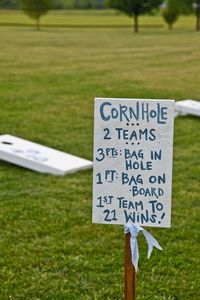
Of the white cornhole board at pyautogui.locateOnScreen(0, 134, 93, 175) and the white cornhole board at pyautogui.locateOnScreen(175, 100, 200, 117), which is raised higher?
the white cornhole board at pyautogui.locateOnScreen(175, 100, 200, 117)

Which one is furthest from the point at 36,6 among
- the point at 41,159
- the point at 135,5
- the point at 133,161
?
the point at 133,161

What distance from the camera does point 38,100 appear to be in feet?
40.8

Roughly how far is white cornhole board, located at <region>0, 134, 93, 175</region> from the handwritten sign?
3692 millimetres

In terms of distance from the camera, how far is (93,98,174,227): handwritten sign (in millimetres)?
3014

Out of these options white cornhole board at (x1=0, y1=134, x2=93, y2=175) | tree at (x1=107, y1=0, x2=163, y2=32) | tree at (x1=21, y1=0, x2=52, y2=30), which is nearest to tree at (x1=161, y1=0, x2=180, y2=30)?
tree at (x1=107, y1=0, x2=163, y2=32)

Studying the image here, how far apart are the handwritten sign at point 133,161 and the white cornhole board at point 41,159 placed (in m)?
3.69

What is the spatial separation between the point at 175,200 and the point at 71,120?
14.8 feet

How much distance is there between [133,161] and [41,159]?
4.07 meters

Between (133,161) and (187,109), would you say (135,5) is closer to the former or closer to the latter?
(187,109)

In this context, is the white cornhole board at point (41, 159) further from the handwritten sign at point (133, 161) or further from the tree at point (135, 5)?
the tree at point (135, 5)

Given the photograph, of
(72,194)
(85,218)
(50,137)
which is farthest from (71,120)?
(85,218)

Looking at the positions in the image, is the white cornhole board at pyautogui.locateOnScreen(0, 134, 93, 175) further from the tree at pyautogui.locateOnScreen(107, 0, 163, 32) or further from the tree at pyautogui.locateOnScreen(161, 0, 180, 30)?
the tree at pyautogui.locateOnScreen(161, 0, 180, 30)

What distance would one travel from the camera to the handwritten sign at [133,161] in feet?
9.89

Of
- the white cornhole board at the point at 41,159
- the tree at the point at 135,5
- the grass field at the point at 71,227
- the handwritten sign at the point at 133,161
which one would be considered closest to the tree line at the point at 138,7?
the tree at the point at 135,5
